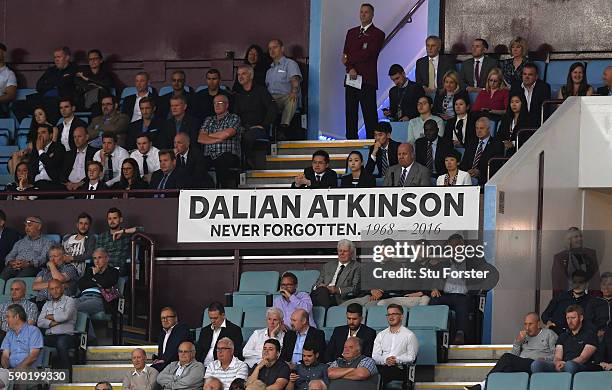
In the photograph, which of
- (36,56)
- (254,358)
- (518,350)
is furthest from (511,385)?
(36,56)

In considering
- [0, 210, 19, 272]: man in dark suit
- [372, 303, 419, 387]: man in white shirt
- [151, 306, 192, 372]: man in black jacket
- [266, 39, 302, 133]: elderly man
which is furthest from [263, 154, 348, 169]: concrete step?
[372, 303, 419, 387]: man in white shirt

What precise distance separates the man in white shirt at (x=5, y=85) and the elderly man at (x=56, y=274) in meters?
3.88

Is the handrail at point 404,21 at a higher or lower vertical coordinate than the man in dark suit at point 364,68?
higher

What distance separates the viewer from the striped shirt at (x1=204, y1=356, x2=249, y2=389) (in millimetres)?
14266

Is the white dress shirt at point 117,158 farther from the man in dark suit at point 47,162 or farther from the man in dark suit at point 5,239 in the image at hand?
the man in dark suit at point 5,239

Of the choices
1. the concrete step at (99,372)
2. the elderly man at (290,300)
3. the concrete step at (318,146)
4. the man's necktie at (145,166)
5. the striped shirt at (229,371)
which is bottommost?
the concrete step at (99,372)

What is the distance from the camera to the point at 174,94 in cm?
1858

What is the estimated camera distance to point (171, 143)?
58.4ft

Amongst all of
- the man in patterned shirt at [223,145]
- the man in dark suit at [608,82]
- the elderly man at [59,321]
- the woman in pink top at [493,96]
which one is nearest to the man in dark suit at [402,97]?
the woman in pink top at [493,96]

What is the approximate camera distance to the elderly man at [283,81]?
1856 centimetres

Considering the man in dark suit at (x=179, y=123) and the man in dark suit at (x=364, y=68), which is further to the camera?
the man in dark suit at (x=364, y=68)

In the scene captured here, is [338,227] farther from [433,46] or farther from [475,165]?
[433,46]

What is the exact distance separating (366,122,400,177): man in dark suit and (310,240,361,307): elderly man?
1.43m

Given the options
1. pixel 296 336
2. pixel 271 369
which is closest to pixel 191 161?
pixel 296 336
